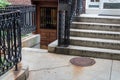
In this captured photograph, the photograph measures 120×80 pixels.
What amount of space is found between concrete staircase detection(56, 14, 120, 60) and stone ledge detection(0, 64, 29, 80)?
1513 millimetres

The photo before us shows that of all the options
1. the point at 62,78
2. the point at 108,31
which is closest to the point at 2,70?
the point at 62,78

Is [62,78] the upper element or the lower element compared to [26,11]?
lower

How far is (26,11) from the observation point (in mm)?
5402

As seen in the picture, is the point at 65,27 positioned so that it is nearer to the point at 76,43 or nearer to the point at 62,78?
the point at 76,43

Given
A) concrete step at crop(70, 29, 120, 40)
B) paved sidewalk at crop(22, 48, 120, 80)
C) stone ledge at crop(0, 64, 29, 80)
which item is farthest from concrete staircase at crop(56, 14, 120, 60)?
stone ledge at crop(0, 64, 29, 80)

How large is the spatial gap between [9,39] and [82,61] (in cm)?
186

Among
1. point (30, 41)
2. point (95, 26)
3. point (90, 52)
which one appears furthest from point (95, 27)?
point (30, 41)

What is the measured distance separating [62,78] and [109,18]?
284cm

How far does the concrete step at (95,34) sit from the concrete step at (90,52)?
1.65 feet

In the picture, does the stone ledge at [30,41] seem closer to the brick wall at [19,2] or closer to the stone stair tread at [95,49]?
the stone stair tread at [95,49]

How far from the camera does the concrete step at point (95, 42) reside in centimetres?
443

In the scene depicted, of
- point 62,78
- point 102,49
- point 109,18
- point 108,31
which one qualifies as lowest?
point 62,78

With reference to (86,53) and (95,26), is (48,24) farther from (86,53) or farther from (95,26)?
(86,53)

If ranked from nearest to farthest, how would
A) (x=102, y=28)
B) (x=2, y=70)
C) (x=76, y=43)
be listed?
(x=2, y=70), (x=76, y=43), (x=102, y=28)
